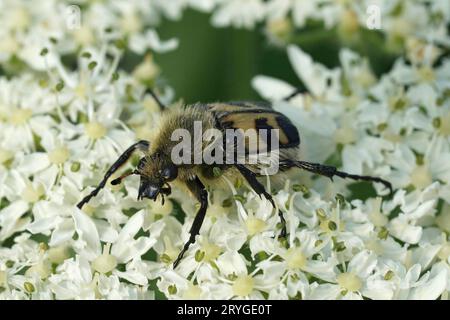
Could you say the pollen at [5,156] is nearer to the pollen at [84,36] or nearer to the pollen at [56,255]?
the pollen at [56,255]

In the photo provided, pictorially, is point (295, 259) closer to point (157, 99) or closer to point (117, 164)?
point (117, 164)

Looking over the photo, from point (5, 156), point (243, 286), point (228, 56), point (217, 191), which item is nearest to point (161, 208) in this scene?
point (217, 191)

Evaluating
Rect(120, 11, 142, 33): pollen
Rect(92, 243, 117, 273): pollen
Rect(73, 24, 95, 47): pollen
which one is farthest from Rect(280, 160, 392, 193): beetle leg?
Rect(120, 11, 142, 33): pollen

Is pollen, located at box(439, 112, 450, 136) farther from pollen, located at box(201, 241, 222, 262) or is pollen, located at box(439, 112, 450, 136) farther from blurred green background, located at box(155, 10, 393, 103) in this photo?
pollen, located at box(201, 241, 222, 262)

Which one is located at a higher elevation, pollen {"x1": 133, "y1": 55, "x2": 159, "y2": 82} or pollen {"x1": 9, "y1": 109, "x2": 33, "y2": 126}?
pollen {"x1": 133, "y1": 55, "x2": 159, "y2": 82}

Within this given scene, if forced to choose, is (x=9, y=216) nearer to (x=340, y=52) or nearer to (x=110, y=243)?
(x=110, y=243)

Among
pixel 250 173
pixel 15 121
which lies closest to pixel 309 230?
pixel 250 173
